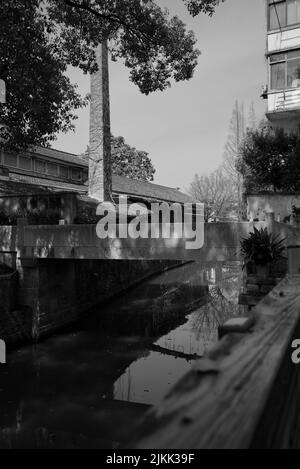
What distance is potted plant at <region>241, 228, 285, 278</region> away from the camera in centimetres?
771

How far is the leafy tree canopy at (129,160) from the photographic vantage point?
4184cm

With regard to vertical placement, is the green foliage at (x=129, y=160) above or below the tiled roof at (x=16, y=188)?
above

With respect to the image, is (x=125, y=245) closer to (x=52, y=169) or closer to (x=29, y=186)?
(x=29, y=186)

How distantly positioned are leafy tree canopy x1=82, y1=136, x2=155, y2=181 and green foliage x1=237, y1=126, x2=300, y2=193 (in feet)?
77.7

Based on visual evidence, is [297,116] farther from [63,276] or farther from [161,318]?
[63,276]

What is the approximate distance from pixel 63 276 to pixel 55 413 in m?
6.12

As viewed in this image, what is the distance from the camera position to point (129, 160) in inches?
1679

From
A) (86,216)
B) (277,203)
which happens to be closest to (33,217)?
(86,216)

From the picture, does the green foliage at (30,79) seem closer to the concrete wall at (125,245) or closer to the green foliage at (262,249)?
the concrete wall at (125,245)

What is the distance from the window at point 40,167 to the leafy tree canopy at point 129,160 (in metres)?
18.3

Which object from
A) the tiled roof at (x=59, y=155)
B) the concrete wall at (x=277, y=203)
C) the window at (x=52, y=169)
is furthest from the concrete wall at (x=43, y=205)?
the window at (x=52, y=169)

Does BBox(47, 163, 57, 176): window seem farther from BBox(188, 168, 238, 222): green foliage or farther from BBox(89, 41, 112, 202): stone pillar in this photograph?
BBox(188, 168, 238, 222): green foliage

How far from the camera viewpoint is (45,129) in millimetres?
13008

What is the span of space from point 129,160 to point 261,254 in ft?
119
